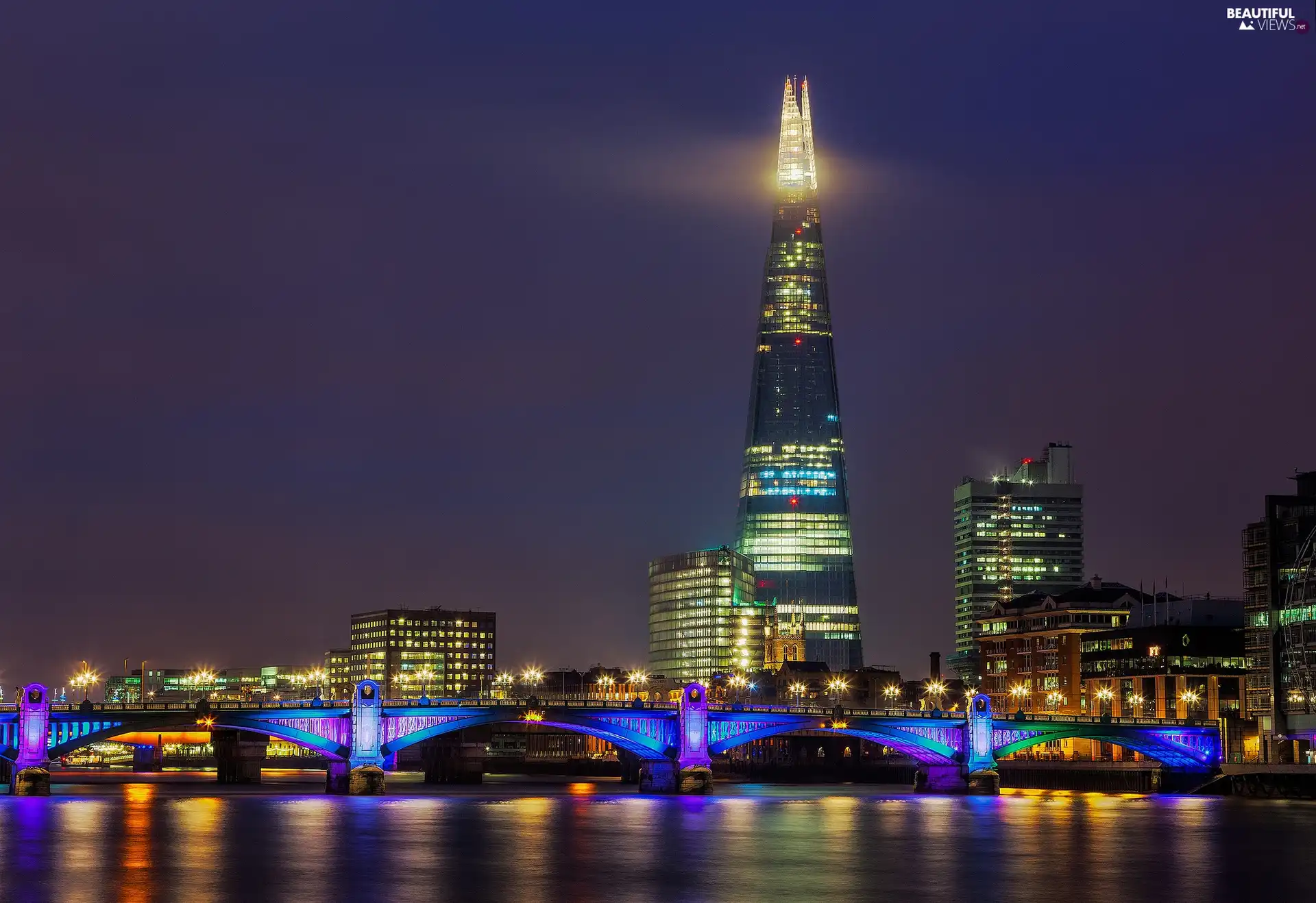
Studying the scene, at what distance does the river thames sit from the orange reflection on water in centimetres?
26

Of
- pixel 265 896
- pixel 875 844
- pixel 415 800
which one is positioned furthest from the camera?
pixel 415 800

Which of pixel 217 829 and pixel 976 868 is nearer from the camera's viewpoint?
pixel 976 868

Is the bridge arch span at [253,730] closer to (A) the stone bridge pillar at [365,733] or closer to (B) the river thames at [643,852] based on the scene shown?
(A) the stone bridge pillar at [365,733]

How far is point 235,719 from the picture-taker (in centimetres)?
19875

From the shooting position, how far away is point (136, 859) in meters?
113

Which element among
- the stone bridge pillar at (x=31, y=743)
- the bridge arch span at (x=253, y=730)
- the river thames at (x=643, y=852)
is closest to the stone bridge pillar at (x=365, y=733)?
the bridge arch span at (x=253, y=730)

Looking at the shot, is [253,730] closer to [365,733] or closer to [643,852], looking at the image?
[365,733]

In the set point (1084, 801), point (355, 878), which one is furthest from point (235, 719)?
point (355, 878)

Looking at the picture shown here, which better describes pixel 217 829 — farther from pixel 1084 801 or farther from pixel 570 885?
pixel 1084 801

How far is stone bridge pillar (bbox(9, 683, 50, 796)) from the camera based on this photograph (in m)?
192

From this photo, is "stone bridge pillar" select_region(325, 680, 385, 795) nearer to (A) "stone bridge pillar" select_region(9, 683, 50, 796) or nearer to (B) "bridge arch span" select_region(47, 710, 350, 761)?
(B) "bridge arch span" select_region(47, 710, 350, 761)

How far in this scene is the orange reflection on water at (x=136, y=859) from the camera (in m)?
94.2

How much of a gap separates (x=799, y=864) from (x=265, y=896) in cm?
3219

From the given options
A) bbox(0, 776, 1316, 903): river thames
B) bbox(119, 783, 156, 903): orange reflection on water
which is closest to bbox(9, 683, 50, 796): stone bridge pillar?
bbox(0, 776, 1316, 903): river thames
